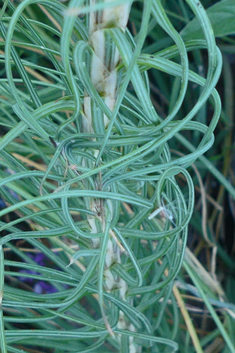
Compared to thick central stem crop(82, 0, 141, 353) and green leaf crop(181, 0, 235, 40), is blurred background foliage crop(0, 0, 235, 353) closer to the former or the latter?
green leaf crop(181, 0, 235, 40)

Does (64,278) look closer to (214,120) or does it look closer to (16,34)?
(214,120)

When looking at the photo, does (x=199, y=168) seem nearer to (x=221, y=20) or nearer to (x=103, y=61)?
(x=221, y=20)

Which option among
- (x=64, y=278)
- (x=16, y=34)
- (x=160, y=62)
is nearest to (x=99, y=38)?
(x=160, y=62)

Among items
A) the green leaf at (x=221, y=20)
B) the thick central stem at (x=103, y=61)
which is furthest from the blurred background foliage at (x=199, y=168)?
the thick central stem at (x=103, y=61)

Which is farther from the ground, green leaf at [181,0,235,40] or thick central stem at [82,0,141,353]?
green leaf at [181,0,235,40]

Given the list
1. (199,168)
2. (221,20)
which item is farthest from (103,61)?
(199,168)

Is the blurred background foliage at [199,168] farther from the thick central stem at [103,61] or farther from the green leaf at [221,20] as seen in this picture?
the thick central stem at [103,61]

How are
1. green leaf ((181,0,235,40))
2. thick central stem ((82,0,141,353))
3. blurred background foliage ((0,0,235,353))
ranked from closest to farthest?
thick central stem ((82,0,141,353)) → green leaf ((181,0,235,40)) → blurred background foliage ((0,0,235,353))

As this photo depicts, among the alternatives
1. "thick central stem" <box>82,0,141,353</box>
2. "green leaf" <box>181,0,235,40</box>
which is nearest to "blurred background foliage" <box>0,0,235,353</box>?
"green leaf" <box>181,0,235,40</box>
